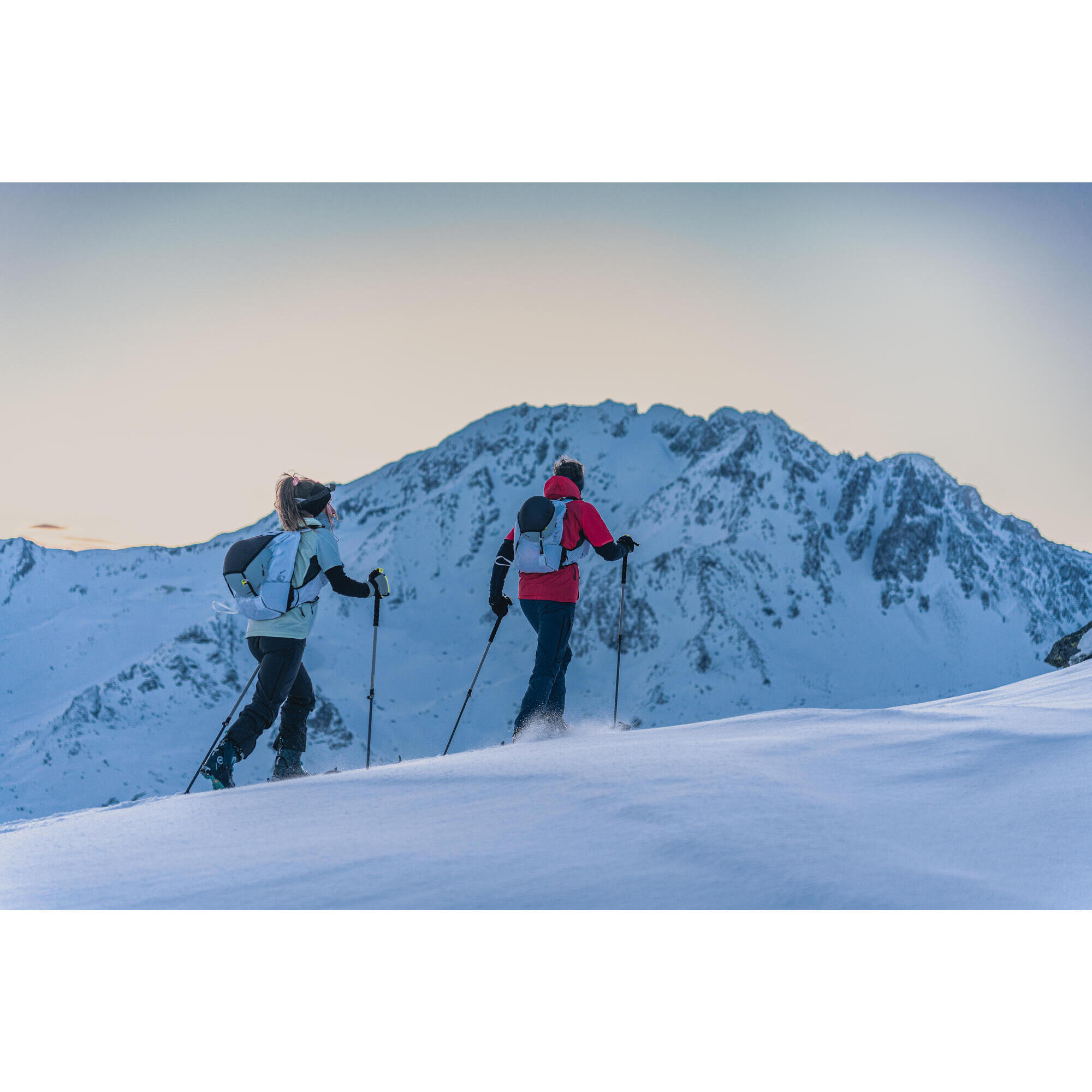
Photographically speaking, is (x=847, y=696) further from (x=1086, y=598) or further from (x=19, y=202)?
(x=19, y=202)

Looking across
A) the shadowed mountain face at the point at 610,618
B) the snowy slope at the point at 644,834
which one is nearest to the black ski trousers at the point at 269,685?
the snowy slope at the point at 644,834

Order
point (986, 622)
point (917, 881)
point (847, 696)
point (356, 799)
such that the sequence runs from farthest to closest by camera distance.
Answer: point (986, 622) < point (847, 696) < point (356, 799) < point (917, 881)

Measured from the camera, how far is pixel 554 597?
6949 millimetres

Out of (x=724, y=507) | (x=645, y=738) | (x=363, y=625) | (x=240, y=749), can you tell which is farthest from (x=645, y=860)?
(x=724, y=507)

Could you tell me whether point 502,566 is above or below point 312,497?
below

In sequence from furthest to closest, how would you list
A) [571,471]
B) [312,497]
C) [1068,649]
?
1. [1068,649]
2. [571,471]
3. [312,497]

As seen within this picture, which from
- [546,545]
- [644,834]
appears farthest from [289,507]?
[644,834]

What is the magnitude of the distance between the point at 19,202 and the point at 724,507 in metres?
174

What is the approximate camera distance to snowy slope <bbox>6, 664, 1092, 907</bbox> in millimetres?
3256

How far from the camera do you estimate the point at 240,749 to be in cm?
581

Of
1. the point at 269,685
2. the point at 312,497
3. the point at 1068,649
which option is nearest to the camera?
the point at 269,685

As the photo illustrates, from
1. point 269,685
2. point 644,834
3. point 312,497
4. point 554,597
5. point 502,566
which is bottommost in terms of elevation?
point 644,834

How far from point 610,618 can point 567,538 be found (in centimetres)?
14618

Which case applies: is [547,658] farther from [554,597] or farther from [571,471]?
[571,471]
